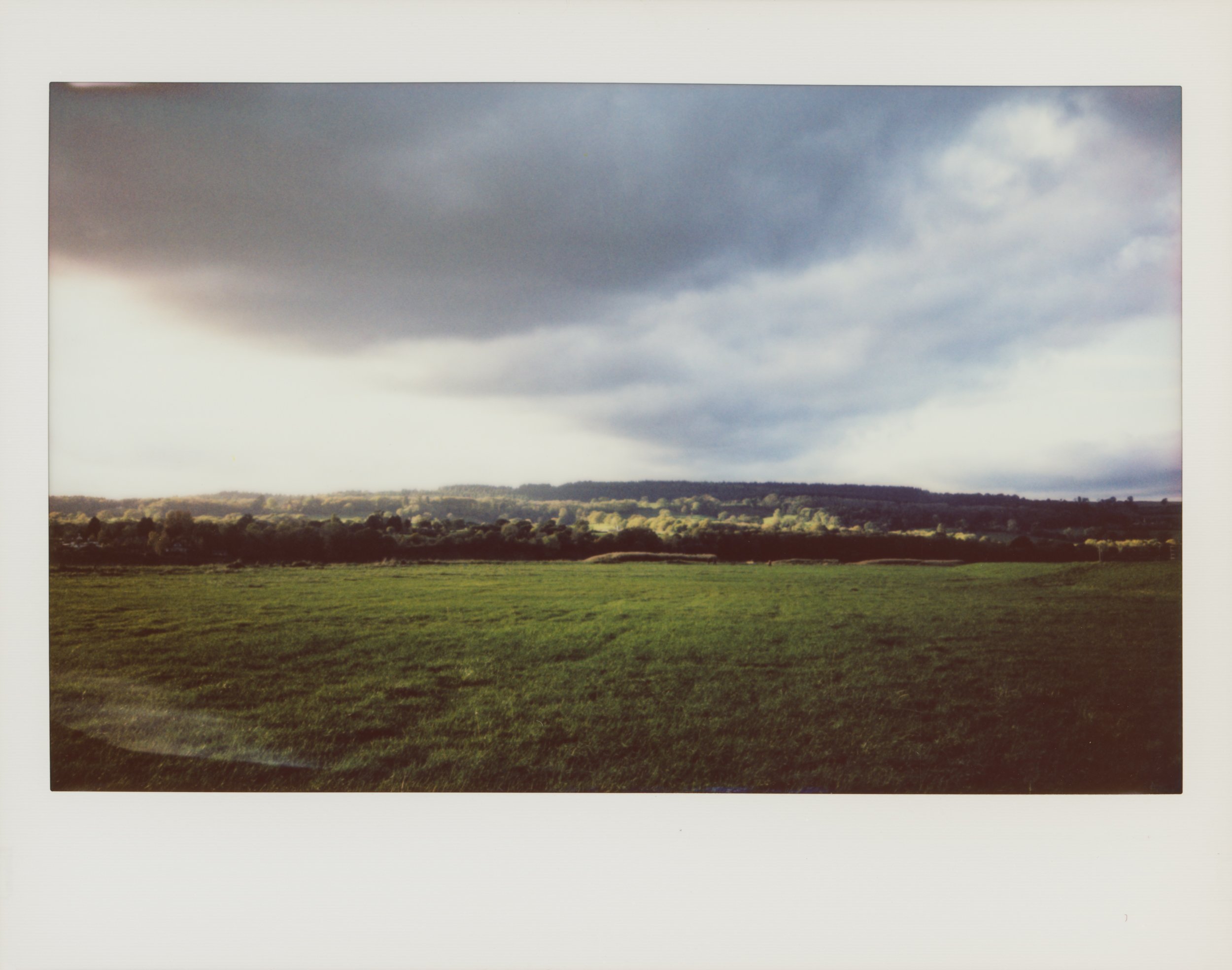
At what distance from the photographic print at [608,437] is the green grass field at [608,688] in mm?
20

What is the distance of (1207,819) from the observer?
299cm

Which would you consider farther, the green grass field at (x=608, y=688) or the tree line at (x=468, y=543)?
the tree line at (x=468, y=543)

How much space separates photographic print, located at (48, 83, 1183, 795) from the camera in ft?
9.93

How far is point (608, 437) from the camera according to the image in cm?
332

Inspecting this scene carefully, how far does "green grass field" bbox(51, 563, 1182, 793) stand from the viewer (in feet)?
9.76

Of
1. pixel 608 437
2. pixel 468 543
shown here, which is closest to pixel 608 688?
pixel 468 543

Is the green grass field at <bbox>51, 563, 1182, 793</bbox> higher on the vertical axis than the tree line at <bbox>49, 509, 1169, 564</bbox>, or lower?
lower

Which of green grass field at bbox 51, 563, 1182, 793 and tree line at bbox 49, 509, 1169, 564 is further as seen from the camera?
tree line at bbox 49, 509, 1169, 564

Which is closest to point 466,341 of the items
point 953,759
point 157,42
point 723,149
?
point 723,149

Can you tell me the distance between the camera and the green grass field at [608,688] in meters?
2.97

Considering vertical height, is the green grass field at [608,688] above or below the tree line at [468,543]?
below

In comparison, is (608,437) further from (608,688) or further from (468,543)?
(608,688)

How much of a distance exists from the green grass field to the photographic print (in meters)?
0.02

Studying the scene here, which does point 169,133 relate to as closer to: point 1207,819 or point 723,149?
point 723,149
